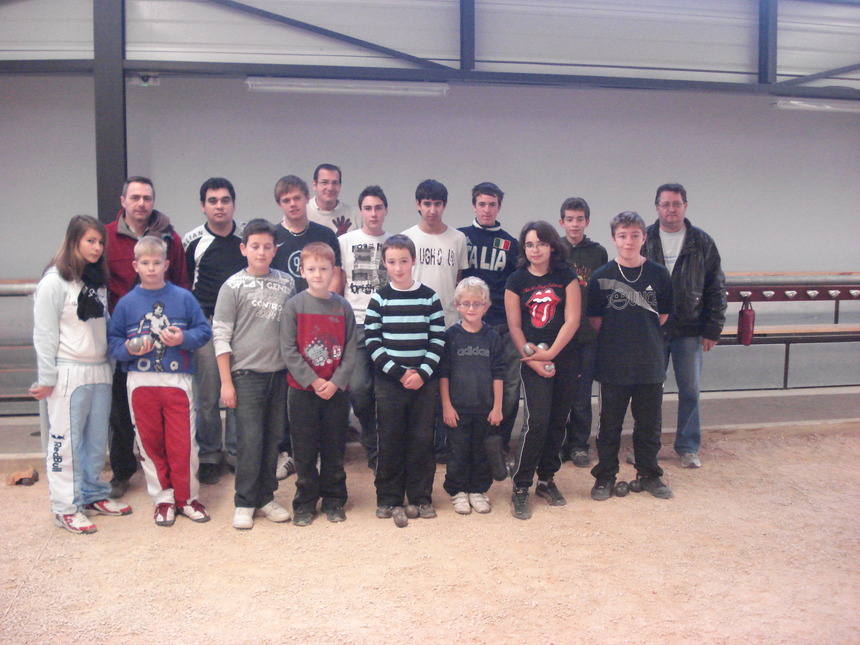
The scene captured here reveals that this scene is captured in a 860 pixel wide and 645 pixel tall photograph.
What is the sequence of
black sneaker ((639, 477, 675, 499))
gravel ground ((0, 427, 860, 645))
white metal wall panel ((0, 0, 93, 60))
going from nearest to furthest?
1. gravel ground ((0, 427, 860, 645))
2. black sneaker ((639, 477, 675, 499))
3. white metal wall panel ((0, 0, 93, 60))

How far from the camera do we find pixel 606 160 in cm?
923

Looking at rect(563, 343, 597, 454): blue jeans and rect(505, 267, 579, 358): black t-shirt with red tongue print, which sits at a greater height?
rect(505, 267, 579, 358): black t-shirt with red tongue print

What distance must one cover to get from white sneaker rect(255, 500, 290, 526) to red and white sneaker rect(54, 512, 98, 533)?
80cm

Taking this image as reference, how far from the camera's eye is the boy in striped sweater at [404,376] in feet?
12.0

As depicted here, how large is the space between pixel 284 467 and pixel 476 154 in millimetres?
5592

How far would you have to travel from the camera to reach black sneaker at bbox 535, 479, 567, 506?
12.9 feet

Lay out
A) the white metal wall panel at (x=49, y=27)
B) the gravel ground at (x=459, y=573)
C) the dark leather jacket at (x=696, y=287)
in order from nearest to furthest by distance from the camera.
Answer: the gravel ground at (x=459, y=573) → the dark leather jacket at (x=696, y=287) → the white metal wall panel at (x=49, y=27)

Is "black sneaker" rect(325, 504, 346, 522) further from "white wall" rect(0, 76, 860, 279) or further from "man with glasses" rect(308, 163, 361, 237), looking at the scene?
"white wall" rect(0, 76, 860, 279)

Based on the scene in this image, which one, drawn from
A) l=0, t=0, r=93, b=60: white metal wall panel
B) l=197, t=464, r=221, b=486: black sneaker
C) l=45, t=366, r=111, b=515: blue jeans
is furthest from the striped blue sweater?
l=0, t=0, r=93, b=60: white metal wall panel

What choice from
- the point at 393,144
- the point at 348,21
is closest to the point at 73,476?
the point at 348,21

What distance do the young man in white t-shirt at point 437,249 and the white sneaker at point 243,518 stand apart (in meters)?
1.51

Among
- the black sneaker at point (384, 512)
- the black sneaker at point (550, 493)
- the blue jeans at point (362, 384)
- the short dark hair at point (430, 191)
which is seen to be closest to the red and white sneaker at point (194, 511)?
the black sneaker at point (384, 512)

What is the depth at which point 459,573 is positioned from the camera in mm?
3084

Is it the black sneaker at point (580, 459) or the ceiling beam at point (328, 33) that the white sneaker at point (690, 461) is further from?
the ceiling beam at point (328, 33)
